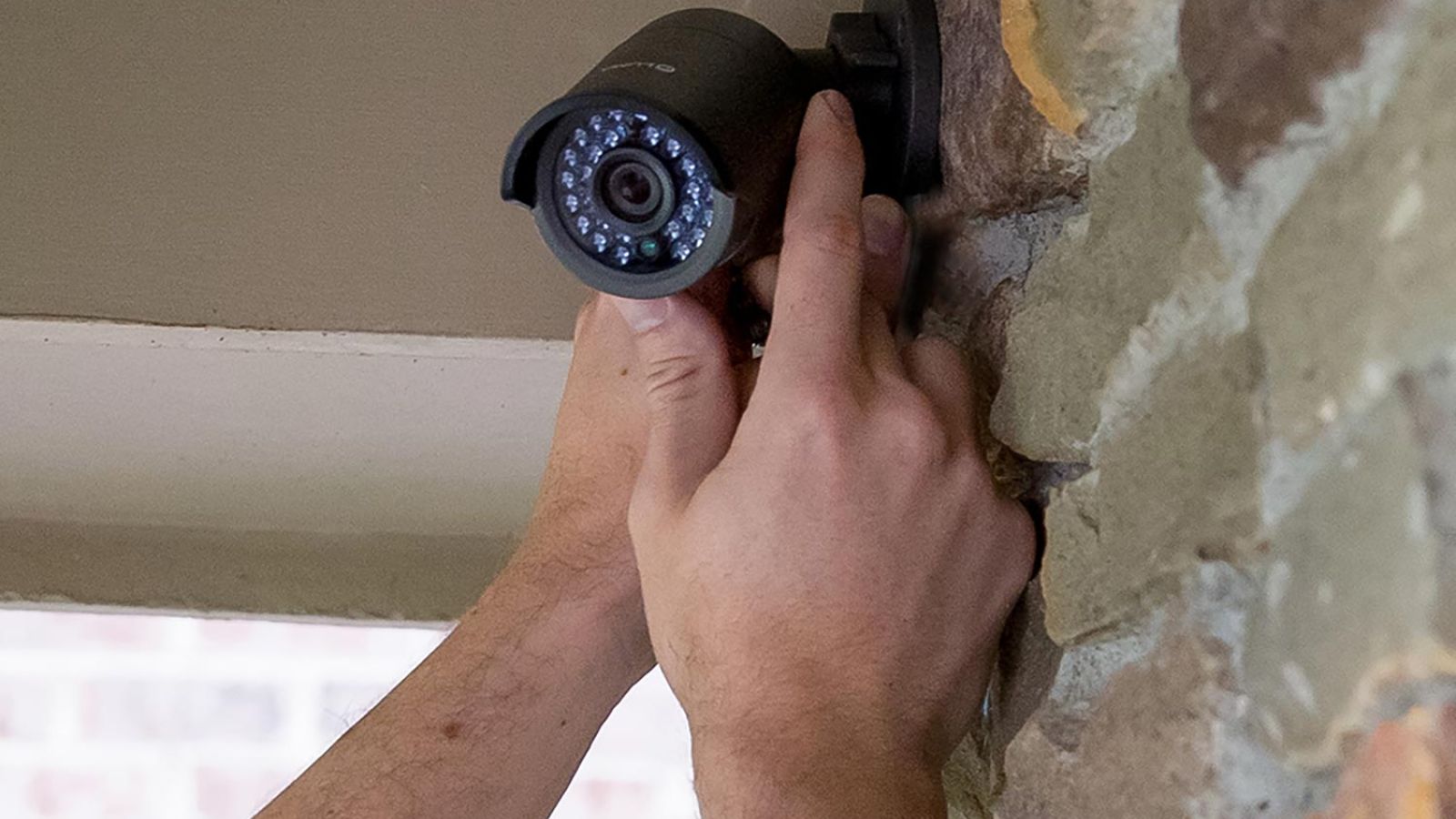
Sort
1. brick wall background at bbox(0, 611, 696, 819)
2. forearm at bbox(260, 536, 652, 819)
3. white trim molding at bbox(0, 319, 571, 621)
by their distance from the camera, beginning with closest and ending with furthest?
forearm at bbox(260, 536, 652, 819), white trim molding at bbox(0, 319, 571, 621), brick wall background at bbox(0, 611, 696, 819)

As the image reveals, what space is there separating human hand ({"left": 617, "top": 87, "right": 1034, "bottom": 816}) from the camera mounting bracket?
3.1 inches

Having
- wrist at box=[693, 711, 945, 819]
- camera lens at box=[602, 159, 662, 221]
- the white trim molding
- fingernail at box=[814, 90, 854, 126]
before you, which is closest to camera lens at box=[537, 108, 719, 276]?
camera lens at box=[602, 159, 662, 221]

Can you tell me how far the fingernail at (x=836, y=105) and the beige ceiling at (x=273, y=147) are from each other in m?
0.22

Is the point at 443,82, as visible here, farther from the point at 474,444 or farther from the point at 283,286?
the point at 474,444

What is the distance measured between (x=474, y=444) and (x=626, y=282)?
1.92ft

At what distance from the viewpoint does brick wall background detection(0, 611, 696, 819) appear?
1.63 meters

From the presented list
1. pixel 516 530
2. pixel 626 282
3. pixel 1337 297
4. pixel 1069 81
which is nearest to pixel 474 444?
pixel 516 530

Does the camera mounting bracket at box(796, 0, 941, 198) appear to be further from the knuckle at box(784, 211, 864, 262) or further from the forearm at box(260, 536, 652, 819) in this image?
the forearm at box(260, 536, 652, 819)

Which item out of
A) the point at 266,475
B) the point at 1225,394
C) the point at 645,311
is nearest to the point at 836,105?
the point at 645,311

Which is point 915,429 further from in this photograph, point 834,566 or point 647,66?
point 647,66

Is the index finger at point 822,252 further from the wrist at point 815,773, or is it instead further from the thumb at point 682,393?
the wrist at point 815,773

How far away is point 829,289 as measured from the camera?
0.75 meters

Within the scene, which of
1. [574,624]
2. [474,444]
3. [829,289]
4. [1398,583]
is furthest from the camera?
[474,444]

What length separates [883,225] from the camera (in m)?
0.86
